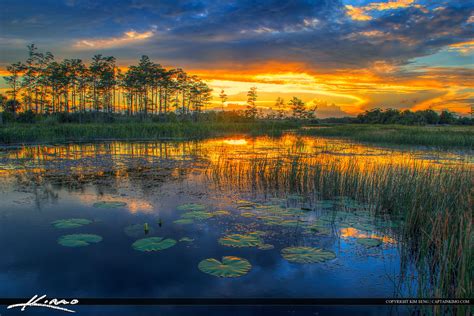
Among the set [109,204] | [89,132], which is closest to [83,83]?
[89,132]

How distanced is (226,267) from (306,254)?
129cm

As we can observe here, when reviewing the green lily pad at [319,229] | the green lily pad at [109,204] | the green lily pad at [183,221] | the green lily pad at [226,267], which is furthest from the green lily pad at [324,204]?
the green lily pad at [109,204]

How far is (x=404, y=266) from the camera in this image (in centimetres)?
427

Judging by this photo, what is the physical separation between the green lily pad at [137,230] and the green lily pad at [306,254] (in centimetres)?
257

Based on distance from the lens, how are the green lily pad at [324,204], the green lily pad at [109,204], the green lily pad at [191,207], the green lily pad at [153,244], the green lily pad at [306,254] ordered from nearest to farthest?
the green lily pad at [306,254] → the green lily pad at [153,244] → the green lily pad at [191,207] → the green lily pad at [109,204] → the green lily pad at [324,204]

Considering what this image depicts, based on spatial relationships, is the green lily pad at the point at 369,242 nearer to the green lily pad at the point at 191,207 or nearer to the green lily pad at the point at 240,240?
the green lily pad at the point at 240,240

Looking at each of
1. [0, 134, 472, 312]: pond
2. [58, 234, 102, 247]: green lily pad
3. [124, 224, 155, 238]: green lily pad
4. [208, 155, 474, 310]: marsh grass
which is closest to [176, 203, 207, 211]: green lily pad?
[0, 134, 472, 312]: pond

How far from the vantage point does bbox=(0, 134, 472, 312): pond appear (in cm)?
387

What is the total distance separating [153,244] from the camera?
485 centimetres

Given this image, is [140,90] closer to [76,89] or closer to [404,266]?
[76,89]

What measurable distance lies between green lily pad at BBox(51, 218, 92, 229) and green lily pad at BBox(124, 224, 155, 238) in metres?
0.97

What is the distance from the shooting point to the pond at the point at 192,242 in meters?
3.87
